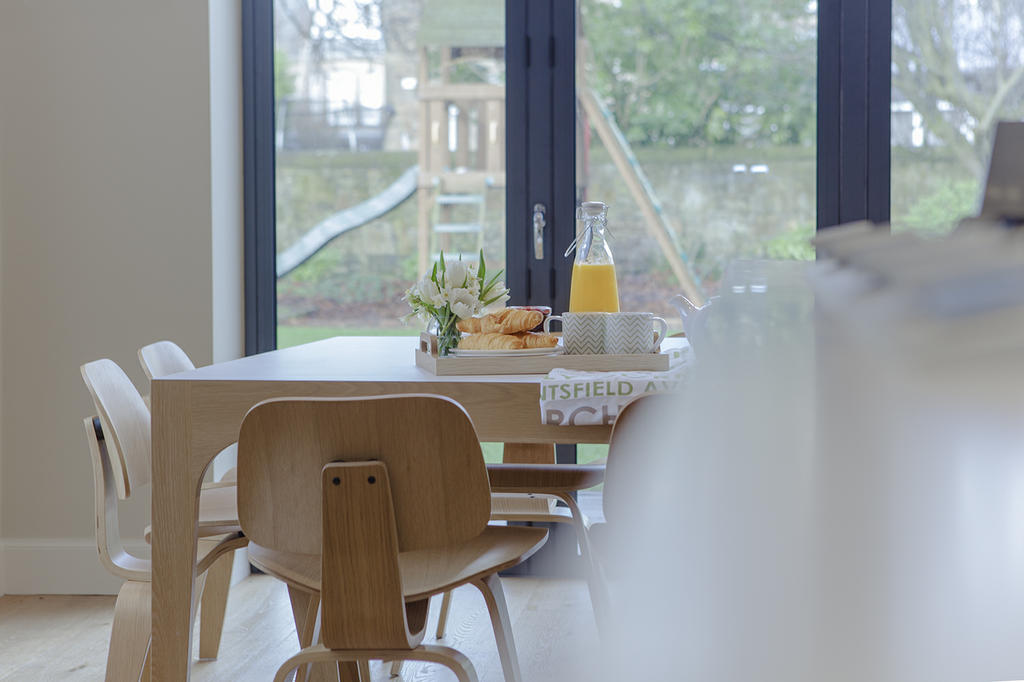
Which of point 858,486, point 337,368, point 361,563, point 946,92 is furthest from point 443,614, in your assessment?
point 858,486

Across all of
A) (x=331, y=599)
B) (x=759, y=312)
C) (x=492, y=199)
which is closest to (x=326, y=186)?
(x=492, y=199)

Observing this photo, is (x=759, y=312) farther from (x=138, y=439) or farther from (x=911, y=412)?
(x=138, y=439)

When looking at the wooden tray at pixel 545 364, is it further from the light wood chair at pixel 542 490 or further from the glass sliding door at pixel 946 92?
the glass sliding door at pixel 946 92

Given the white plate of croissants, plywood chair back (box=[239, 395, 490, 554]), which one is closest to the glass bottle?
the white plate of croissants

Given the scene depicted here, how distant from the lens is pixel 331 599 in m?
1.30

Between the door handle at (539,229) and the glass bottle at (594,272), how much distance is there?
1.21 m

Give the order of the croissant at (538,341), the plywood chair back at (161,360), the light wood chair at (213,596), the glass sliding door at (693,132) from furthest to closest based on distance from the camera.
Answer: the glass sliding door at (693,132), the light wood chair at (213,596), the plywood chair back at (161,360), the croissant at (538,341)

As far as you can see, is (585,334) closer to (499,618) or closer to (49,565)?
(499,618)

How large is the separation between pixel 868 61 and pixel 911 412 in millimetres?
3102

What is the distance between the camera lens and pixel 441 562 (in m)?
1.56

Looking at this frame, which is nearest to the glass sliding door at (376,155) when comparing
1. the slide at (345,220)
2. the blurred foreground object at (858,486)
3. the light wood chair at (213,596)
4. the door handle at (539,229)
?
the slide at (345,220)

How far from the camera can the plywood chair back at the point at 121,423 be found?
1.78 m

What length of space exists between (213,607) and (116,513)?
22.8 inches

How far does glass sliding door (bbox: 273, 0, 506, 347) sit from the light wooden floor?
863 millimetres
